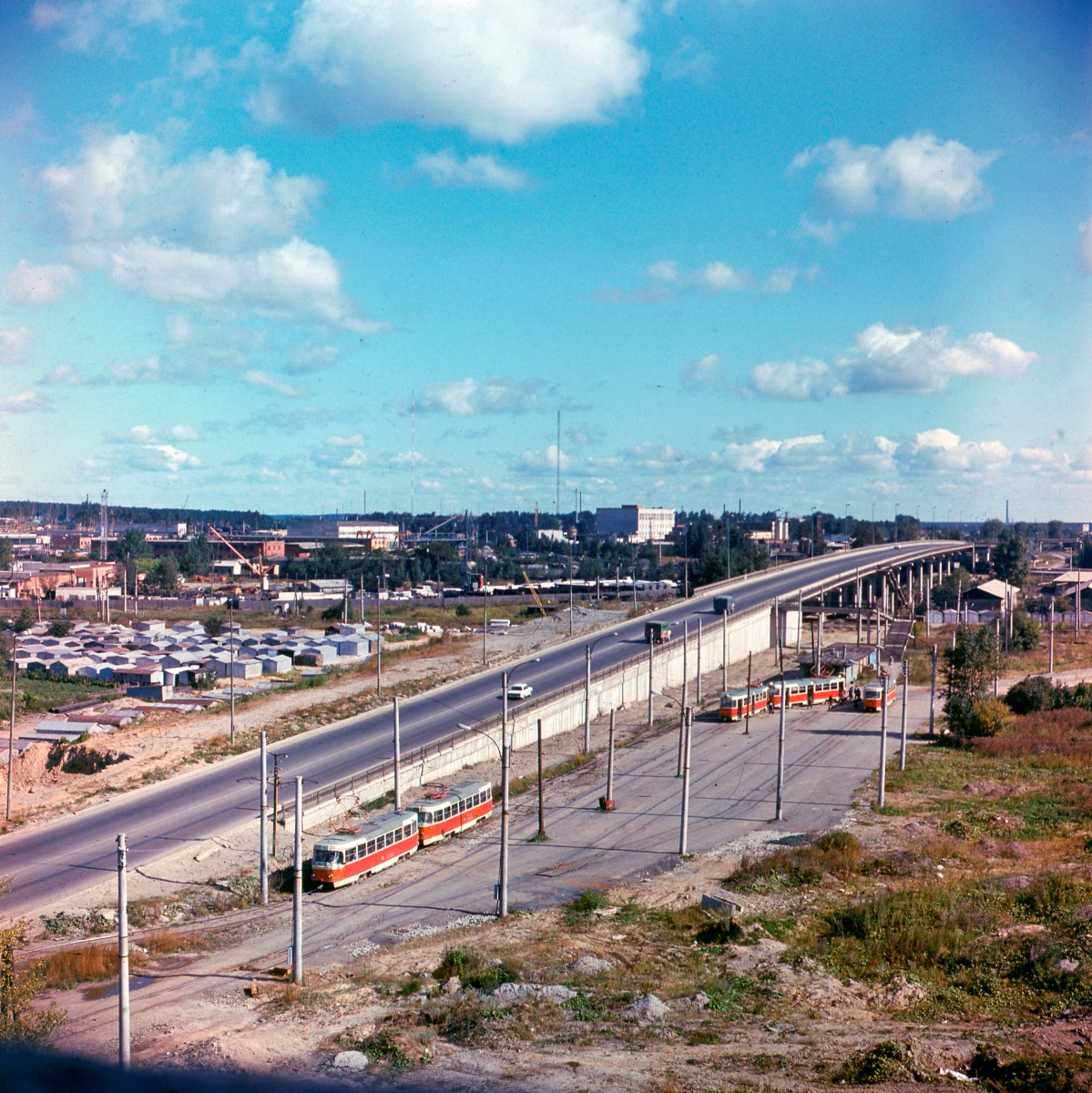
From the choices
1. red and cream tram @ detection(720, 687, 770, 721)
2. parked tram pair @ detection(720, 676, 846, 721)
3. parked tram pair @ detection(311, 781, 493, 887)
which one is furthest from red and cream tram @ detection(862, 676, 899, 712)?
parked tram pair @ detection(311, 781, 493, 887)

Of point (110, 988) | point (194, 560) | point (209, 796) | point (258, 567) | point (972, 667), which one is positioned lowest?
point (110, 988)

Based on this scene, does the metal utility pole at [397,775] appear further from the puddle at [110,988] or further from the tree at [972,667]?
the tree at [972,667]

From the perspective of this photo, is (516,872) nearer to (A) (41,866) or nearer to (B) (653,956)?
(B) (653,956)

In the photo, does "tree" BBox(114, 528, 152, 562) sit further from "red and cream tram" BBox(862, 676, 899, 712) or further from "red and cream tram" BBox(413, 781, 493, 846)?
"red and cream tram" BBox(413, 781, 493, 846)

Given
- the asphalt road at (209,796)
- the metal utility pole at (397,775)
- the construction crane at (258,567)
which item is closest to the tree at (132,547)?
the construction crane at (258,567)

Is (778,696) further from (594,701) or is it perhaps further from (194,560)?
(194,560)

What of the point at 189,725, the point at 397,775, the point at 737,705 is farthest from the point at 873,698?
the point at 189,725

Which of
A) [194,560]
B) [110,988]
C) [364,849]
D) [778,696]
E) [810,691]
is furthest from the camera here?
[194,560]

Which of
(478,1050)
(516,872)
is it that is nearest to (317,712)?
(516,872)

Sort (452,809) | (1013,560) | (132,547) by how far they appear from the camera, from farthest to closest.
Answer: (132,547), (1013,560), (452,809)
